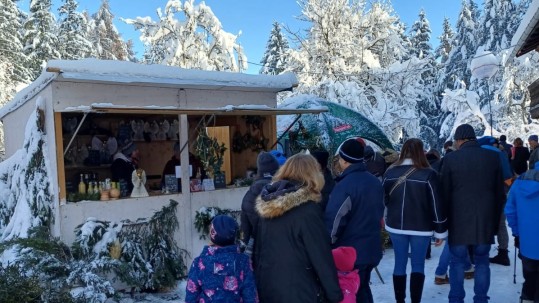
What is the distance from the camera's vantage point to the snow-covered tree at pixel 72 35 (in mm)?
23797

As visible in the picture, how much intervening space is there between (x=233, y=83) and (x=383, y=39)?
11.0m

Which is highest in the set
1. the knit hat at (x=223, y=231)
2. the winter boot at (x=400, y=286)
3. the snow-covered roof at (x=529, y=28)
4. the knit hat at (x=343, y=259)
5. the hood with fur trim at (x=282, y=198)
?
the snow-covered roof at (x=529, y=28)

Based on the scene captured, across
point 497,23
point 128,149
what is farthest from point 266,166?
point 497,23

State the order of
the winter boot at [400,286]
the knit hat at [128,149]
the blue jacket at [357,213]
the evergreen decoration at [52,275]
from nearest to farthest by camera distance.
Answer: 1. the blue jacket at [357,213]
2. the evergreen decoration at [52,275]
3. the winter boot at [400,286]
4. the knit hat at [128,149]

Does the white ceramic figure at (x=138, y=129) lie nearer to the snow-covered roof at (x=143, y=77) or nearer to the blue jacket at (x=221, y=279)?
the snow-covered roof at (x=143, y=77)

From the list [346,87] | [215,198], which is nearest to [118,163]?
[215,198]

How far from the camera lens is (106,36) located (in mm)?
31375

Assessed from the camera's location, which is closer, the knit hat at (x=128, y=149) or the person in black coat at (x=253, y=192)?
the person in black coat at (x=253, y=192)

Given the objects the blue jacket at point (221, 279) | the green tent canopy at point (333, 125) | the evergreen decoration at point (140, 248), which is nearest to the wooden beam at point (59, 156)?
the evergreen decoration at point (140, 248)

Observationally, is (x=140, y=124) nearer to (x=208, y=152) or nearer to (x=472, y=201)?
(x=208, y=152)

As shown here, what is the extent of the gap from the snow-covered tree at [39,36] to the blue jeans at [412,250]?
2186cm

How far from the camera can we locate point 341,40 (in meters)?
15.5

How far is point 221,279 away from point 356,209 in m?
1.15

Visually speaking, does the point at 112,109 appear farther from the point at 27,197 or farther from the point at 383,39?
the point at 383,39
